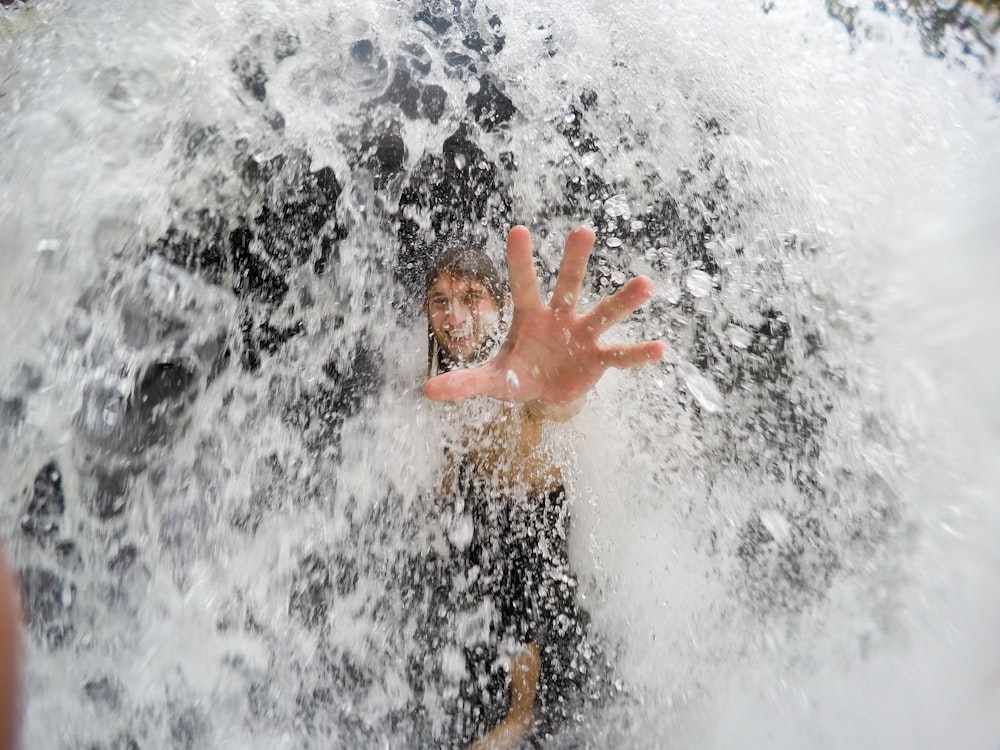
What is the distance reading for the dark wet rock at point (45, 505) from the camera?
4.17 feet

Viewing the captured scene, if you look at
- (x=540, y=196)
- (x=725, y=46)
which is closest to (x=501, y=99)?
(x=540, y=196)

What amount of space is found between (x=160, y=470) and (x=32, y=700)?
56cm

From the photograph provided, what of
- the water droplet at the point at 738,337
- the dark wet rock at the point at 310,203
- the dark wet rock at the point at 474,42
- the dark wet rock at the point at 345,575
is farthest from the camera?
the dark wet rock at the point at 474,42

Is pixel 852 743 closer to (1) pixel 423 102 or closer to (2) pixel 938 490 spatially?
Answer: (2) pixel 938 490

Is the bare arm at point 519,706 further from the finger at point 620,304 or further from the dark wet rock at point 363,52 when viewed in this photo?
the dark wet rock at point 363,52

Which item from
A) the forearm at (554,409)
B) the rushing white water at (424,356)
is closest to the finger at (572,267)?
the forearm at (554,409)

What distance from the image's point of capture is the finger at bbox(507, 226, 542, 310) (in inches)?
36.6

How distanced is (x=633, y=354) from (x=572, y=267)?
20 cm

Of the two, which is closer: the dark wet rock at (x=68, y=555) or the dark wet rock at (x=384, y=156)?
the dark wet rock at (x=68, y=555)

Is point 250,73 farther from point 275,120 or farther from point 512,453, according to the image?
point 512,453

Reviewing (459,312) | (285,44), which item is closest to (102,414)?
(459,312)

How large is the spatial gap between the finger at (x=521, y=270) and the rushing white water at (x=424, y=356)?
1.74 feet

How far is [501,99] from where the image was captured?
5.93ft

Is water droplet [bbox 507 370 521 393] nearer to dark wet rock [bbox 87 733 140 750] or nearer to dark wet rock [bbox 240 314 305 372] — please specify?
dark wet rock [bbox 240 314 305 372]
